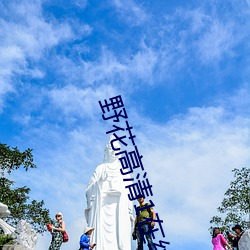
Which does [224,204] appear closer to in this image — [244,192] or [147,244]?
[244,192]

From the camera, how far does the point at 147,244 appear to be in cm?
927

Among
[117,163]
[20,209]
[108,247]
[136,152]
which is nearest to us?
[136,152]

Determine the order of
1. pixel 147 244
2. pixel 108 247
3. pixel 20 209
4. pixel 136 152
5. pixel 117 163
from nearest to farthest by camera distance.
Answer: pixel 147 244 → pixel 136 152 → pixel 108 247 → pixel 117 163 → pixel 20 209

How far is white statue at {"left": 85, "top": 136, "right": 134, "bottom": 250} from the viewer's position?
1441 centimetres

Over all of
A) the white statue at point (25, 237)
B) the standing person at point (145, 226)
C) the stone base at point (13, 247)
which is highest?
the white statue at point (25, 237)

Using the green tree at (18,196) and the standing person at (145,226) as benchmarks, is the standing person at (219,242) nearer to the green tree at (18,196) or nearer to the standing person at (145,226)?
the standing person at (145,226)

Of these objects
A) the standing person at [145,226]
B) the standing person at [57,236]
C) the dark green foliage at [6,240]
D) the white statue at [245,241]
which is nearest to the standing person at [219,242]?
the white statue at [245,241]

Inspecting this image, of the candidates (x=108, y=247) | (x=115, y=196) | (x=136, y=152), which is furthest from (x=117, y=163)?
(x=136, y=152)

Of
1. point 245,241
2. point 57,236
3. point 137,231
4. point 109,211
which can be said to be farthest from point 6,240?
point 245,241

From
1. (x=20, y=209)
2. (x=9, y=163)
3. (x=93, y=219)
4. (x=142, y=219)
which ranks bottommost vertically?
(x=142, y=219)

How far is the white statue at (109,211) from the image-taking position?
14.4 m

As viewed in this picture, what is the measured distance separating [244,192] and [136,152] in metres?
8.55

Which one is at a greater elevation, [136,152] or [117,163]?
[117,163]

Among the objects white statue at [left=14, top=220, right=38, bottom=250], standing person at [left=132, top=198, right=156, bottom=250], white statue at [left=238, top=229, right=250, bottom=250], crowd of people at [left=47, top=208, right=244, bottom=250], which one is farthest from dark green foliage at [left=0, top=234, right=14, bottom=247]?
white statue at [left=238, top=229, right=250, bottom=250]
